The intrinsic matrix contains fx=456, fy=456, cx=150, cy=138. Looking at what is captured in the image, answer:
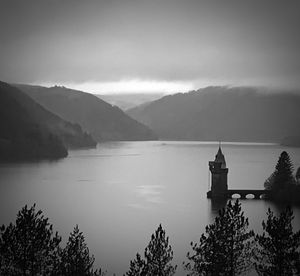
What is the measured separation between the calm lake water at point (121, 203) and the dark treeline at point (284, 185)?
2338mm

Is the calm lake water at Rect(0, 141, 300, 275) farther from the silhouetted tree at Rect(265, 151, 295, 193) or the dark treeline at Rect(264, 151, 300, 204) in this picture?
the silhouetted tree at Rect(265, 151, 295, 193)

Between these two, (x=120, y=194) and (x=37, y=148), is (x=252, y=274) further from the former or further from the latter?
(x=37, y=148)

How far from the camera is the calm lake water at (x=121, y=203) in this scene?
4325 cm

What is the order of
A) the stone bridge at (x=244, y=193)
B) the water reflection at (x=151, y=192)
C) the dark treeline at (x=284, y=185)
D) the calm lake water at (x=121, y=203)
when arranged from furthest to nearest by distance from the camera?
the water reflection at (x=151, y=192) < the stone bridge at (x=244, y=193) < the dark treeline at (x=284, y=185) < the calm lake water at (x=121, y=203)

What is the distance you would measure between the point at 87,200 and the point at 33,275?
4701 centimetres

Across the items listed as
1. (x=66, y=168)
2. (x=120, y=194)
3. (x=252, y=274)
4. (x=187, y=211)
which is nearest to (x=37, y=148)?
Result: (x=66, y=168)

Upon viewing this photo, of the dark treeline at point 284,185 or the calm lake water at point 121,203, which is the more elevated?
the dark treeline at point 284,185

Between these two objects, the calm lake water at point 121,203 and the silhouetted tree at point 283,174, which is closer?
the calm lake water at point 121,203

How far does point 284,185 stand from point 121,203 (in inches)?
940

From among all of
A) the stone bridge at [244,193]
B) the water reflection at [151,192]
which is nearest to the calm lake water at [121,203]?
the water reflection at [151,192]

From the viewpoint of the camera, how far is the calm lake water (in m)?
43.2

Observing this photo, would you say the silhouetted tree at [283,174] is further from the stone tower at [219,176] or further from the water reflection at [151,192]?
the water reflection at [151,192]

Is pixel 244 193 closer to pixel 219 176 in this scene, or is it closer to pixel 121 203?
pixel 219 176

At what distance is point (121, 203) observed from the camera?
224 ft
